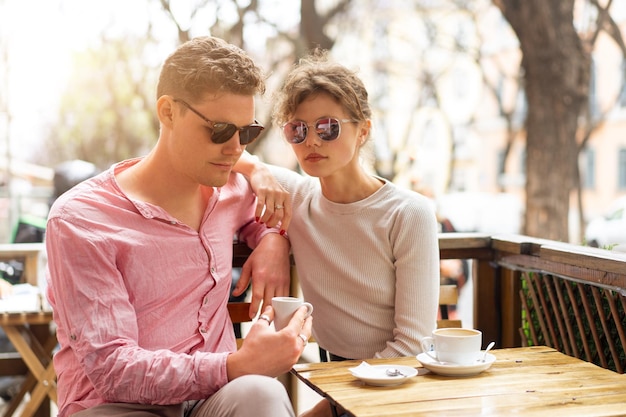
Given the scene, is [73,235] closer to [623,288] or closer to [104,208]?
[104,208]

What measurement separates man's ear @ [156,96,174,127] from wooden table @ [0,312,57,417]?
2317mm

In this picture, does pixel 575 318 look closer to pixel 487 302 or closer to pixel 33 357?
pixel 487 302

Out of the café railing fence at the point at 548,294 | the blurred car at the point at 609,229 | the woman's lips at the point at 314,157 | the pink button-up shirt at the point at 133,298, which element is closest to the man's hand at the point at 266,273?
the pink button-up shirt at the point at 133,298

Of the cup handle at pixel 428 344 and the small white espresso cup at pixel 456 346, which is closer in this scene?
the small white espresso cup at pixel 456 346

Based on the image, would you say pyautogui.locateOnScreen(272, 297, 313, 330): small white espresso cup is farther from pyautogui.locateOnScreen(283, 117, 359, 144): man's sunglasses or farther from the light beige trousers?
pyautogui.locateOnScreen(283, 117, 359, 144): man's sunglasses

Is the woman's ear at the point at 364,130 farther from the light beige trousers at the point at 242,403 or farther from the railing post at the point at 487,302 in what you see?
the light beige trousers at the point at 242,403

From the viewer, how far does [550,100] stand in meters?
9.19

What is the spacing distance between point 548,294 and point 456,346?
4.29 feet

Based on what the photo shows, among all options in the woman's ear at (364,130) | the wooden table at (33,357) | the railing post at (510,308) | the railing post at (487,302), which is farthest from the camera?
the wooden table at (33,357)

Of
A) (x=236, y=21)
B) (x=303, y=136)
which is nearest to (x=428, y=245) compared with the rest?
(x=303, y=136)

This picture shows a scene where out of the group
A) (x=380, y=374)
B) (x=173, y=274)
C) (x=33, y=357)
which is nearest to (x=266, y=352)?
(x=380, y=374)

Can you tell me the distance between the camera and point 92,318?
2.21m

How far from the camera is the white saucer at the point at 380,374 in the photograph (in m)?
2.18

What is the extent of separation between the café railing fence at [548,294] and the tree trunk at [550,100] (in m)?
5.57
